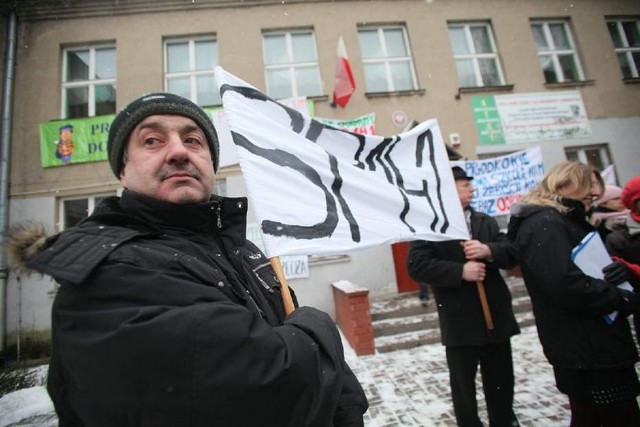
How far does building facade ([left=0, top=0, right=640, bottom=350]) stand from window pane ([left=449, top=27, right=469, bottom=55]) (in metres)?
0.03

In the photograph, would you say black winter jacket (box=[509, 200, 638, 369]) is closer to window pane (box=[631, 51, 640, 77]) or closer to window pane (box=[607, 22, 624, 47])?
window pane (box=[631, 51, 640, 77])

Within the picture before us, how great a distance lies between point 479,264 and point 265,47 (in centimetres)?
757

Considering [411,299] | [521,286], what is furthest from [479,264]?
[521,286]

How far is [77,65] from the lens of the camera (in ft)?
25.5

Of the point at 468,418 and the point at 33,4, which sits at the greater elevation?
the point at 33,4

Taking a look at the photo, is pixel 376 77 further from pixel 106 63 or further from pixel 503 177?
pixel 106 63

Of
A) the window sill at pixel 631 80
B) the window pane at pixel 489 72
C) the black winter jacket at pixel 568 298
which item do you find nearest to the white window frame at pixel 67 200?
the black winter jacket at pixel 568 298

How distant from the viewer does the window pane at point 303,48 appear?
26.2 feet

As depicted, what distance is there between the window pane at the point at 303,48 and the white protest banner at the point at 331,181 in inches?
246

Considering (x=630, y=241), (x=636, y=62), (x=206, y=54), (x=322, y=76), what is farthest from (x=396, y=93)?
(x=636, y=62)

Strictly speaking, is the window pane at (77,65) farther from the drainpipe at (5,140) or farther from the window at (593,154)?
the window at (593,154)

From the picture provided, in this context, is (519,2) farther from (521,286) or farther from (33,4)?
(33,4)

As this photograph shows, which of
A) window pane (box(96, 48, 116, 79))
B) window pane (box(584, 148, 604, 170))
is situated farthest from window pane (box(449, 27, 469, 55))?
window pane (box(96, 48, 116, 79))

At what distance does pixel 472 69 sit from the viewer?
8336 mm
